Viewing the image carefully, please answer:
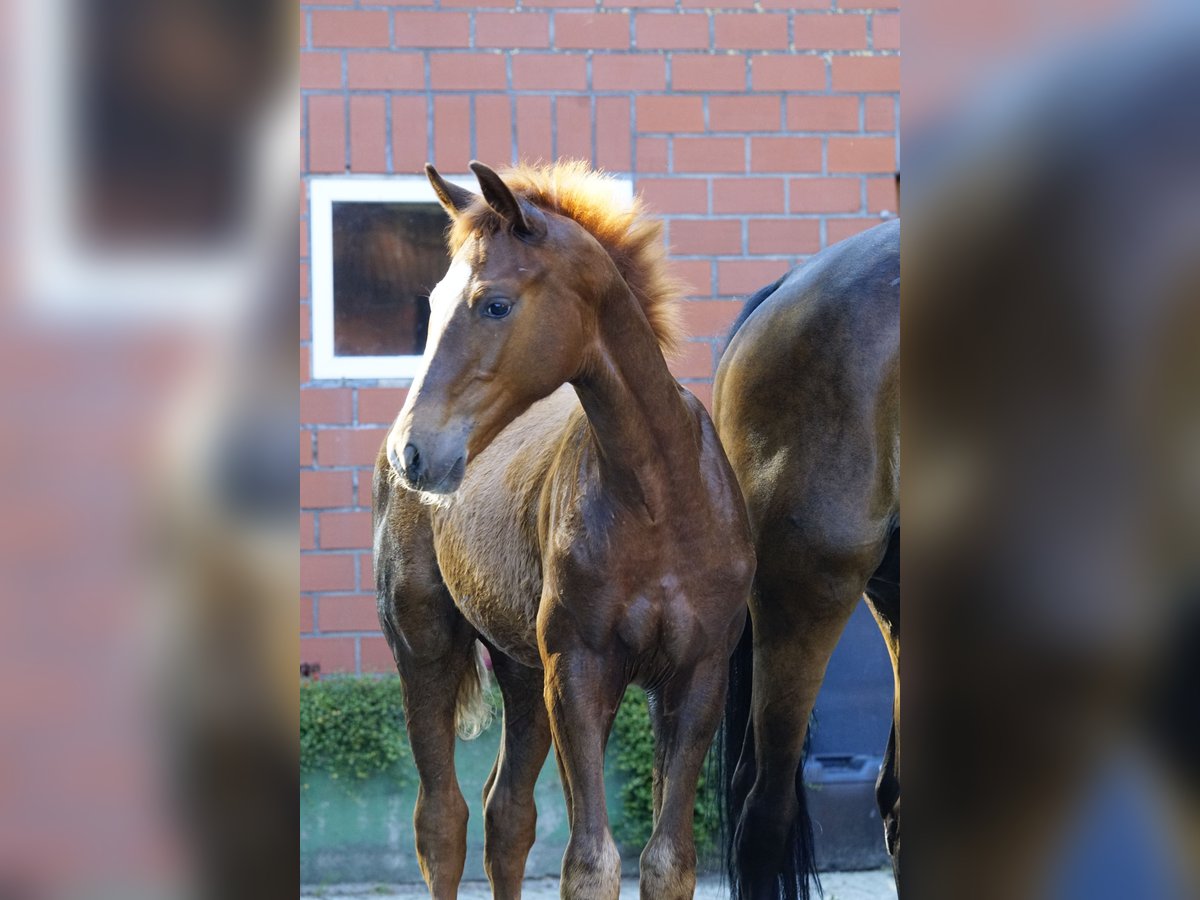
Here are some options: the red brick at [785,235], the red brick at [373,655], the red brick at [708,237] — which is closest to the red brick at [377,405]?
the red brick at [373,655]

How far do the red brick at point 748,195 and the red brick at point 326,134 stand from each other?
1291 millimetres

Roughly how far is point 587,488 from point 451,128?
2583mm

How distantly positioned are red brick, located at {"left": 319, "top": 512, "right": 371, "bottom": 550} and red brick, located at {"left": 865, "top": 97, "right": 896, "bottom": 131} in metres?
2.24

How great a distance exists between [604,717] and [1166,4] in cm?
204

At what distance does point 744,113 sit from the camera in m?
5.06

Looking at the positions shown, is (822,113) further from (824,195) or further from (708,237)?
(708,237)

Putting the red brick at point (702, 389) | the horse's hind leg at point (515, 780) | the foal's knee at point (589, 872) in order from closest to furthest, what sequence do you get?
the foal's knee at point (589, 872) → the horse's hind leg at point (515, 780) → the red brick at point (702, 389)

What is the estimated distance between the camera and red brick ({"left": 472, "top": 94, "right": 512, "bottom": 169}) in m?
4.93

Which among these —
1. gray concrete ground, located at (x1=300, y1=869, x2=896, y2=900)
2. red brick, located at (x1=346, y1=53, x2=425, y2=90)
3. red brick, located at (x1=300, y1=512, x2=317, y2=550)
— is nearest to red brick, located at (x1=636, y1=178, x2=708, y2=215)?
red brick, located at (x1=346, y1=53, x2=425, y2=90)

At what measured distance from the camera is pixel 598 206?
2.79 metres

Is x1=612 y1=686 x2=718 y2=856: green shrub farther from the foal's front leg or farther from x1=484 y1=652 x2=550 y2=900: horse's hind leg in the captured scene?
the foal's front leg

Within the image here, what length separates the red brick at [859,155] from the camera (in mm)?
5133

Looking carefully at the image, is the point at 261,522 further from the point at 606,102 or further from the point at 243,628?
the point at 606,102

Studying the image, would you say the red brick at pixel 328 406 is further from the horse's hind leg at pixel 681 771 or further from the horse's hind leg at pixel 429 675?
the horse's hind leg at pixel 681 771
